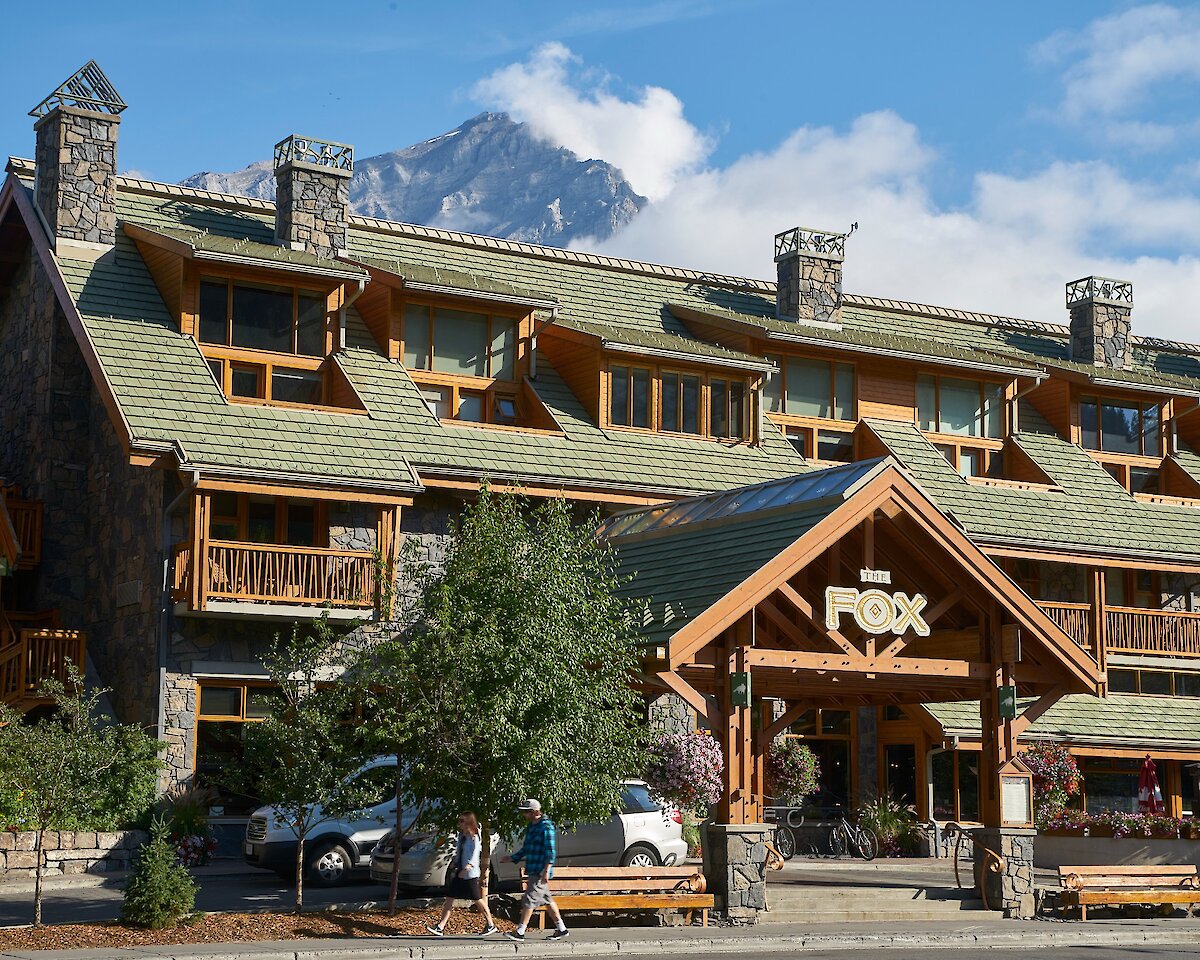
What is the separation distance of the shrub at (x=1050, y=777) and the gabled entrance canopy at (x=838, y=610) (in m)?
8.74

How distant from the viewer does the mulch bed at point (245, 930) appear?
16672 millimetres

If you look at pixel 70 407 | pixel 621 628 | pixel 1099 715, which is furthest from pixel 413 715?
pixel 1099 715

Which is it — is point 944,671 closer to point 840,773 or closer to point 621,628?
point 621,628

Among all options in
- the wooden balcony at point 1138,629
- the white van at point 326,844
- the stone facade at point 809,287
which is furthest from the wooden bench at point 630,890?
the stone facade at point 809,287

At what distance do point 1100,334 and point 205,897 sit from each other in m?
29.6

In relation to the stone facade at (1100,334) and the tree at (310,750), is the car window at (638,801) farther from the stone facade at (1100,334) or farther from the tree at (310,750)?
the stone facade at (1100,334)

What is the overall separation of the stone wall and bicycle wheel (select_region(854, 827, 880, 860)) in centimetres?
1354

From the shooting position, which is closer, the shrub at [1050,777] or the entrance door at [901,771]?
the shrub at [1050,777]

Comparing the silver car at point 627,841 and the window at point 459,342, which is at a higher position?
the window at point 459,342

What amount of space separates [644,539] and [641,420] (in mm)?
9650

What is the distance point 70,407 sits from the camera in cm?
3092

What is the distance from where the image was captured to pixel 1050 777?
106 feet

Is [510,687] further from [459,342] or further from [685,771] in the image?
[459,342]

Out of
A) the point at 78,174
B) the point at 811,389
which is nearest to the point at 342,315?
the point at 78,174
